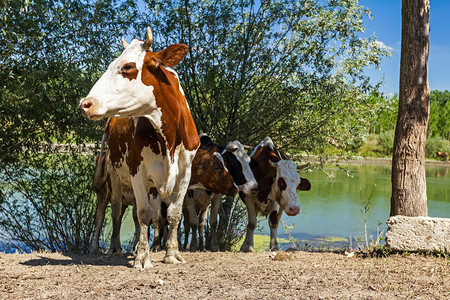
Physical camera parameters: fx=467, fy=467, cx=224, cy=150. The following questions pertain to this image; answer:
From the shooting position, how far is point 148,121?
16.3 ft

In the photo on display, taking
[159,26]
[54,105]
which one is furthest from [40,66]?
[159,26]

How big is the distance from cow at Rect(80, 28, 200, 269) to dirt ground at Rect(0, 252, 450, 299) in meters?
0.52

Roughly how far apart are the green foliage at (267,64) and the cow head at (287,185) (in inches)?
75.7

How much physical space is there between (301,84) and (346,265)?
15.0 ft

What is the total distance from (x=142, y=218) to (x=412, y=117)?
372 centimetres

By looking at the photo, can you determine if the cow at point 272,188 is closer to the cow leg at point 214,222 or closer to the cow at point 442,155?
the cow leg at point 214,222

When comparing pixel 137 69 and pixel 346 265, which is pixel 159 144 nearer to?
pixel 137 69

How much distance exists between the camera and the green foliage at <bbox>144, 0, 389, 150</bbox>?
8609mm

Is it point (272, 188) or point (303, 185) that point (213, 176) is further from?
point (303, 185)

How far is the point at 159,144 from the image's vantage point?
16.0 ft

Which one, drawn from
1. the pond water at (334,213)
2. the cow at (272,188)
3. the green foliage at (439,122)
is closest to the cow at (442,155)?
the green foliage at (439,122)

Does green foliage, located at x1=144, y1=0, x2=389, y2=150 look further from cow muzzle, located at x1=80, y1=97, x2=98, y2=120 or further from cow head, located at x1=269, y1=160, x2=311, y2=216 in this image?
cow muzzle, located at x1=80, y1=97, x2=98, y2=120

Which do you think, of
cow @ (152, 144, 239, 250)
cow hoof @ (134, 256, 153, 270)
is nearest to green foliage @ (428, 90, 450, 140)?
cow @ (152, 144, 239, 250)

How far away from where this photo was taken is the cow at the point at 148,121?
429cm
